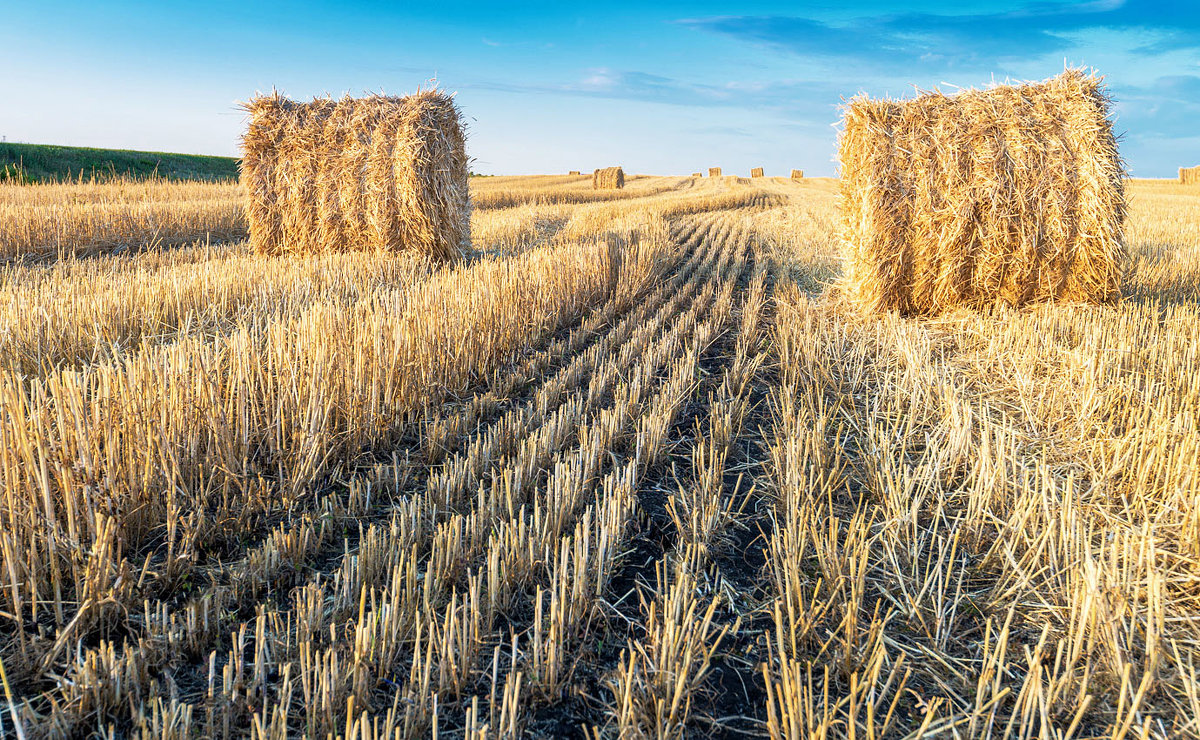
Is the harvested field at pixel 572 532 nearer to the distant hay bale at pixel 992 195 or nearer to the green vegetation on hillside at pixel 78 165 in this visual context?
the distant hay bale at pixel 992 195

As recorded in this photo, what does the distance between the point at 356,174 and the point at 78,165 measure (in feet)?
66.3

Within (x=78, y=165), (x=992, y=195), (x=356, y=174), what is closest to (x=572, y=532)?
(x=992, y=195)

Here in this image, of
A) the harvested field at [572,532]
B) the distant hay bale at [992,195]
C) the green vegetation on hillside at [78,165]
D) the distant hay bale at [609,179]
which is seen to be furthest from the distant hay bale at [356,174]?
the distant hay bale at [609,179]

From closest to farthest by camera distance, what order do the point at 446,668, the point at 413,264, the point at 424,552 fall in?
the point at 446,668 → the point at 424,552 → the point at 413,264

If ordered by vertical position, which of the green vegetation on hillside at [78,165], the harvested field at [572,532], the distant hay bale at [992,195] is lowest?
the harvested field at [572,532]

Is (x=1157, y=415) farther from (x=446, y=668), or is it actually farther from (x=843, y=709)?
(x=446, y=668)

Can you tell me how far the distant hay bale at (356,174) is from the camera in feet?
27.2

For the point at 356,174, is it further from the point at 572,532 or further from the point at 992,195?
the point at 572,532

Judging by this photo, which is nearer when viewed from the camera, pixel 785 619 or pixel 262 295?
pixel 785 619

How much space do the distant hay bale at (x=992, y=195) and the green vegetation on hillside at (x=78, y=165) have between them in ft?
64.0

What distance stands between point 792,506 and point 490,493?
1.24 m

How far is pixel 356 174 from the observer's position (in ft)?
27.8

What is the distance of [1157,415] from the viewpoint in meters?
3.26

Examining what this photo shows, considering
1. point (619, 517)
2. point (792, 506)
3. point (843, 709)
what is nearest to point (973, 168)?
point (792, 506)
